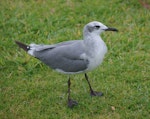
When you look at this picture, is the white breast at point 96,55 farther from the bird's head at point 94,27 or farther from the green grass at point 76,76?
the green grass at point 76,76

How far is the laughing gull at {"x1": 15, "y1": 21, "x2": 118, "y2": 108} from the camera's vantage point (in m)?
3.99

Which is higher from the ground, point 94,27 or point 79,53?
point 94,27

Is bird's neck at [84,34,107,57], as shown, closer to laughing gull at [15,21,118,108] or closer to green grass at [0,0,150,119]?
laughing gull at [15,21,118,108]

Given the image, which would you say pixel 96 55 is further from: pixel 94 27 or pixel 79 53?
pixel 94 27

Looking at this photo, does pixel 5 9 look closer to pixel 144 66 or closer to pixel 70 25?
pixel 70 25

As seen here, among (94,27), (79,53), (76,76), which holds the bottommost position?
A: (76,76)

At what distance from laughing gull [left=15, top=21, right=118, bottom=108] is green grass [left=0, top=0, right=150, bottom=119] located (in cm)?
37

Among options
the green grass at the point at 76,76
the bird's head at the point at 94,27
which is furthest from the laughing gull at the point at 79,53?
the green grass at the point at 76,76

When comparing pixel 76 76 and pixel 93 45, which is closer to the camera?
pixel 93 45

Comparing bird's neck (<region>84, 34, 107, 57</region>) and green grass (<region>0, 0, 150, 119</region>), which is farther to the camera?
green grass (<region>0, 0, 150, 119</region>)

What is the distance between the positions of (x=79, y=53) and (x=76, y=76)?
89 cm

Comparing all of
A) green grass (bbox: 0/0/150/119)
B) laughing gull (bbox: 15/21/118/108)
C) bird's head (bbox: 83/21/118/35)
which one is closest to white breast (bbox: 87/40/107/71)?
laughing gull (bbox: 15/21/118/108)

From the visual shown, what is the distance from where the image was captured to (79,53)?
4047 mm

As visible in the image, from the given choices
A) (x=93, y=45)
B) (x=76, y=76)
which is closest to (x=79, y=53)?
(x=93, y=45)
